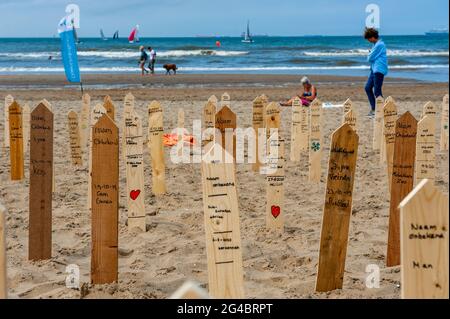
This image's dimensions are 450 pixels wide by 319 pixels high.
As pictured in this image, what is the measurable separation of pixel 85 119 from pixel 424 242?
668 cm

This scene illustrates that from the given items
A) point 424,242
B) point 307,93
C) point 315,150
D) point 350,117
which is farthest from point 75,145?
point 307,93

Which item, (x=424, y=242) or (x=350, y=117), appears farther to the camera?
(x=350, y=117)

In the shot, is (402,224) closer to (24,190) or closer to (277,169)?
(277,169)

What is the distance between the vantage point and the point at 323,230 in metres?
3.62

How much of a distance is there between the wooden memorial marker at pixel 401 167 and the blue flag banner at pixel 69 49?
6.69m

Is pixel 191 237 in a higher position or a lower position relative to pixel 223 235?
lower

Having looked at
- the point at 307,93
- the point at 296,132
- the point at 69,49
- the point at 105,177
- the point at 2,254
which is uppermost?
the point at 69,49

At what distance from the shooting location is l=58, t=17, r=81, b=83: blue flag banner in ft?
32.0

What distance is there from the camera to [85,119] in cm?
834

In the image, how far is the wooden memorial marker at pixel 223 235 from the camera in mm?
2918

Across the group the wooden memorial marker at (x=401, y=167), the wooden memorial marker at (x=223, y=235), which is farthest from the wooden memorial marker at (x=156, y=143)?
the wooden memorial marker at (x=223, y=235)

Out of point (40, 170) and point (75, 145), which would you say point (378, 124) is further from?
point (40, 170)

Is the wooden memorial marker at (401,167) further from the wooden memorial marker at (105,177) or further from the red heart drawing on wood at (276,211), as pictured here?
the wooden memorial marker at (105,177)

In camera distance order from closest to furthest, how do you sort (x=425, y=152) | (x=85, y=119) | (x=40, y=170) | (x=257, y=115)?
(x=40, y=170) → (x=425, y=152) → (x=257, y=115) → (x=85, y=119)
